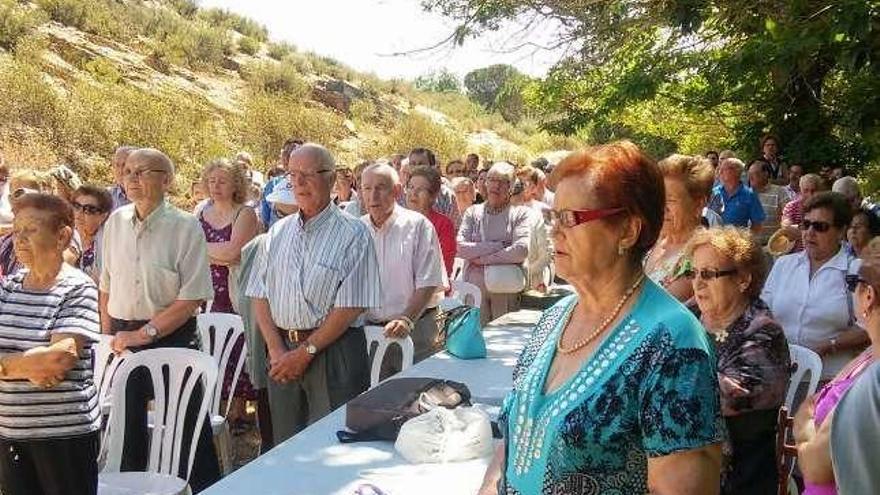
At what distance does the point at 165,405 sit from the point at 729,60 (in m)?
6.61

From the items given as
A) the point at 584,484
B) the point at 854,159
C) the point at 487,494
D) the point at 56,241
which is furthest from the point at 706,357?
the point at 854,159

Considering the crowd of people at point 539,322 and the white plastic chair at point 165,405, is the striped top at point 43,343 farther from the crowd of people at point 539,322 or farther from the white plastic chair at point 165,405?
the white plastic chair at point 165,405

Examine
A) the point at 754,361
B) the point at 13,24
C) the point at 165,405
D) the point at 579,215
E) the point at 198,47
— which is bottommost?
the point at 165,405

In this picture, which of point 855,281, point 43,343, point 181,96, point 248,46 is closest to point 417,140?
point 181,96

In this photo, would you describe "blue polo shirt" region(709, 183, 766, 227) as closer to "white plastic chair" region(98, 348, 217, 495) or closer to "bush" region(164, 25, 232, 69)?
"white plastic chair" region(98, 348, 217, 495)

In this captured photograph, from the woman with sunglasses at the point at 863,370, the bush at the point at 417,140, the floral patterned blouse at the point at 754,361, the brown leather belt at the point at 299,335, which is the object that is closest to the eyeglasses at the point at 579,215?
the woman with sunglasses at the point at 863,370

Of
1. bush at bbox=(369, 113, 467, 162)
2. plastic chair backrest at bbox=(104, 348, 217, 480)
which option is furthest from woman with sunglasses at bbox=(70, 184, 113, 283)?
bush at bbox=(369, 113, 467, 162)

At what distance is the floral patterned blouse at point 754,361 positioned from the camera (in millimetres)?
2711

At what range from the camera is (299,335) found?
3.80 m

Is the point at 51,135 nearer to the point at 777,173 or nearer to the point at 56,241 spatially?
the point at 777,173

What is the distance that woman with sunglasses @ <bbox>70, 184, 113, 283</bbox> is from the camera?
4871 mm

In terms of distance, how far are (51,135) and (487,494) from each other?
1886 cm

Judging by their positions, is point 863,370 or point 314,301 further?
point 314,301

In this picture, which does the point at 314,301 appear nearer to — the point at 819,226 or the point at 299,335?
the point at 299,335
